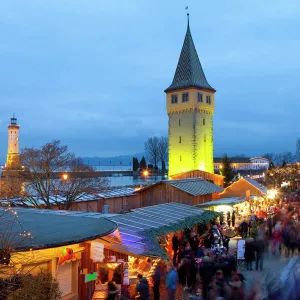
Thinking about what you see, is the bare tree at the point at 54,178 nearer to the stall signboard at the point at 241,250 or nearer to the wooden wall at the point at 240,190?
the wooden wall at the point at 240,190

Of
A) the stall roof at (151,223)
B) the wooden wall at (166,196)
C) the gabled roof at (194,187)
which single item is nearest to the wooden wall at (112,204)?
the wooden wall at (166,196)

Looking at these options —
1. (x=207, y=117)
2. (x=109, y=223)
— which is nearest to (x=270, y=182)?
(x=207, y=117)

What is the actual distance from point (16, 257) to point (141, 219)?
8051mm

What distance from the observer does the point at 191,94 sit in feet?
177

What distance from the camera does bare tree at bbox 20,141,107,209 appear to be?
24.9 m

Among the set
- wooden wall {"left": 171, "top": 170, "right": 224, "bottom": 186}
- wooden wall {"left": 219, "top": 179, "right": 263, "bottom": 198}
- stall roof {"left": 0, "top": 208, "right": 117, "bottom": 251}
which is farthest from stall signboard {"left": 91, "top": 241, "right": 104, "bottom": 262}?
wooden wall {"left": 171, "top": 170, "right": 224, "bottom": 186}

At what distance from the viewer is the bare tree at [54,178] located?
2491 cm

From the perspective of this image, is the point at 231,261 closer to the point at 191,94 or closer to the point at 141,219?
the point at 141,219

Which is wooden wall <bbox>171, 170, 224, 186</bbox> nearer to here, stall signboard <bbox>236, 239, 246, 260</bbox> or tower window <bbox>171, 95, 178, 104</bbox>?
tower window <bbox>171, 95, 178, 104</bbox>

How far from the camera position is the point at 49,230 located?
9.18 meters

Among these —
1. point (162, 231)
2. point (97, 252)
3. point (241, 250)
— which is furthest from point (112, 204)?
point (97, 252)

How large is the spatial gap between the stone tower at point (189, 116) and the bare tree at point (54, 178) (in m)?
28.0

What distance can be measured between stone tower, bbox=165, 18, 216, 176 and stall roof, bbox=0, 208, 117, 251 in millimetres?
43362

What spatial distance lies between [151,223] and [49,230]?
6115 mm
